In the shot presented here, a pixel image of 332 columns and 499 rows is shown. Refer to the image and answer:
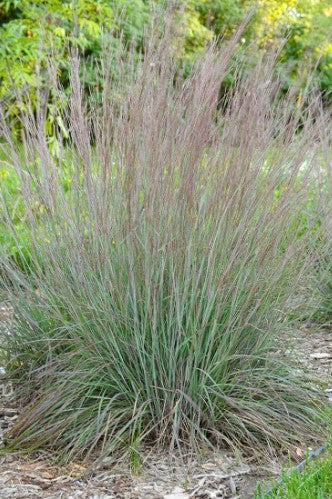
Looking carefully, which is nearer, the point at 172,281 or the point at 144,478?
the point at 144,478

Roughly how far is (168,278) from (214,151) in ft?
1.79

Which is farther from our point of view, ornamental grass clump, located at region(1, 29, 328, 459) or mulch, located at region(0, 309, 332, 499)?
ornamental grass clump, located at region(1, 29, 328, 459)

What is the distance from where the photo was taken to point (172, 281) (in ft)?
9.52

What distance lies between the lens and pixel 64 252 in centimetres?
335

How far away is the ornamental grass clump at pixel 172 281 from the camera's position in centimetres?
287

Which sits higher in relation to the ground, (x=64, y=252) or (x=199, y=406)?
(x=64, y=252)

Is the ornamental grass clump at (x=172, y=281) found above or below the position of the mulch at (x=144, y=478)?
above

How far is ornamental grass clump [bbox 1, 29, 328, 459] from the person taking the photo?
2.87 metres

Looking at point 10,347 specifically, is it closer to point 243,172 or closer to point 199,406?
point 199,406

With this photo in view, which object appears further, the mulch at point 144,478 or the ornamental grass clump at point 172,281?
the ornamental grass clump at point 172,281

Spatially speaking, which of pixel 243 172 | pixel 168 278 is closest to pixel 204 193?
pixel 243 172

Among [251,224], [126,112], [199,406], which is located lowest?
[199,406]

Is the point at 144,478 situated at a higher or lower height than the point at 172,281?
lower

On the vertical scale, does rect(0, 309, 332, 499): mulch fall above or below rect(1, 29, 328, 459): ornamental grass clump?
below
